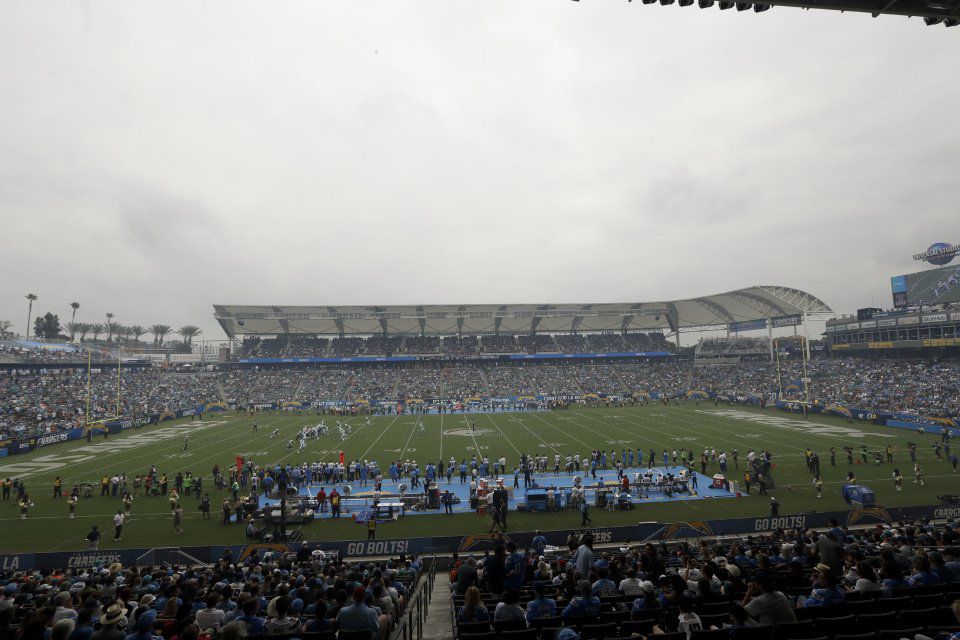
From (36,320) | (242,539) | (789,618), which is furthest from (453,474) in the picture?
(36,320)

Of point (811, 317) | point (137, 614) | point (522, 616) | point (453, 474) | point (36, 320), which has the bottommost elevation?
point (453, 474)

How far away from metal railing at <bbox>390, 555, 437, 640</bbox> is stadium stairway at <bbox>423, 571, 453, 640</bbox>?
149 mm

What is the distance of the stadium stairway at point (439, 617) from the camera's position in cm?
959

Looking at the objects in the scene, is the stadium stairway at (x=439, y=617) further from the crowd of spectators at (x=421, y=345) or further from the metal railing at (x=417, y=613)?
the crowd of spectators at (x=421, y=345)

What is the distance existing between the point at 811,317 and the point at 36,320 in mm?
157414

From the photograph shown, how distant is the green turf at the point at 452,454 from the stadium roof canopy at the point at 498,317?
22.4 metres

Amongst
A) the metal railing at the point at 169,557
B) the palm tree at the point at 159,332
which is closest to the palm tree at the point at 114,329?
the palm tree at the point at 159,332

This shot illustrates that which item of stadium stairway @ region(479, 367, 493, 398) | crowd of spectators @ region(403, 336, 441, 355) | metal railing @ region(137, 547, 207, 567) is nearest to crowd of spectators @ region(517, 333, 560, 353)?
stadium stairway @ region(479, 367, 493, 398)

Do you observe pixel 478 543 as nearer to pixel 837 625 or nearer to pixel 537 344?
pixel 837 625

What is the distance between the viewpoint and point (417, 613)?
9.34 metres

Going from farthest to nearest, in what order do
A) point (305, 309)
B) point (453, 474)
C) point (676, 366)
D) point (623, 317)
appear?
point (623, 317) → point (676, 366) → point (305, 309) → point (453, 474)

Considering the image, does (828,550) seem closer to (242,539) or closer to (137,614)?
(137,614)

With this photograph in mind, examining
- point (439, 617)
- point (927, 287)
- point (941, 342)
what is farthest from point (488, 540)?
point (927, 287)

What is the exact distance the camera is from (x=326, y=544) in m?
16.1
